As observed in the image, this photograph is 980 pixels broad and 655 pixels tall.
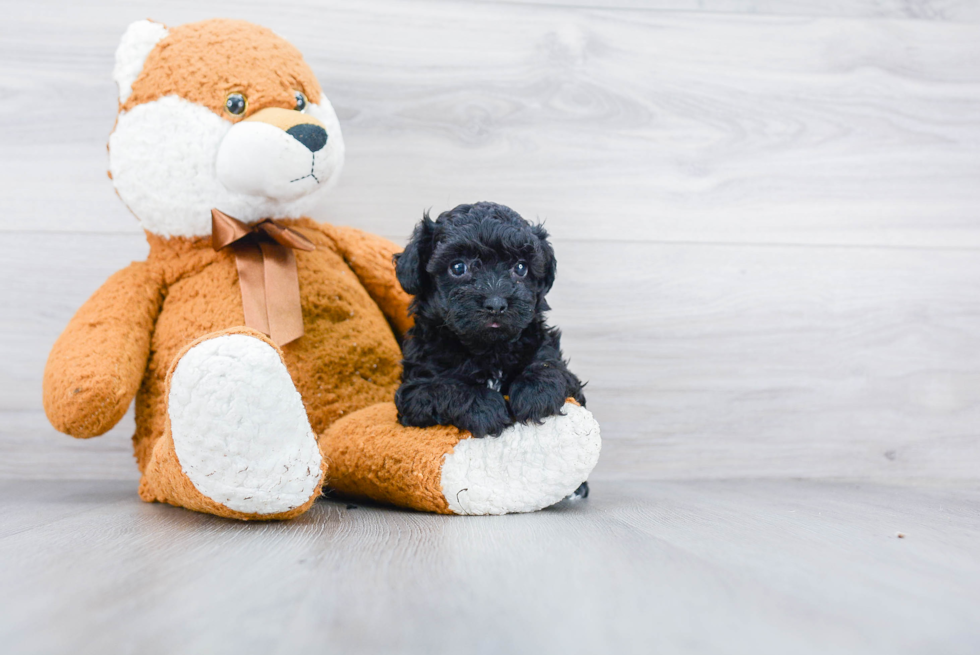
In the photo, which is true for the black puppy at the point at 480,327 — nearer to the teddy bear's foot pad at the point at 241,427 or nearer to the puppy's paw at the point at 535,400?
the puppy's paw at the point at 535,400

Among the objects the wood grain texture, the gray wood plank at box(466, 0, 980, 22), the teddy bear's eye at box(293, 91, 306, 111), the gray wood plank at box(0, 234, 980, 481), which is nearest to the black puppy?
the wood grain texture

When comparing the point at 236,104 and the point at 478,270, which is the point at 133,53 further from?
the point at 478,270

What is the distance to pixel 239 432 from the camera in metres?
0.65

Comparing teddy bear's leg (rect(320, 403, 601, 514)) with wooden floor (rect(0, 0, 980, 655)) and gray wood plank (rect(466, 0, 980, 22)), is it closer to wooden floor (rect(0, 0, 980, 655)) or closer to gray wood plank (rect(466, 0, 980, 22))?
wooden floor (rect(0, 0, 980, 655))

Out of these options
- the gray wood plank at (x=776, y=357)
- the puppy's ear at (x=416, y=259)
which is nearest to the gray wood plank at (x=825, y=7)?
the gray wood plank at (x=776, y=357)

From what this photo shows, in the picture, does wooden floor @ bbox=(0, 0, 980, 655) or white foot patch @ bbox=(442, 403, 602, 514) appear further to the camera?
wooden floor @ bbox=(0, 0, 980, 655)

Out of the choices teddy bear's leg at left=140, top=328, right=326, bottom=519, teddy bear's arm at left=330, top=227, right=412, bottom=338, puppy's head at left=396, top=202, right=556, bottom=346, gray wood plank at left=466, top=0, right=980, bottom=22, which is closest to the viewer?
teddy bear's leg at left=140, top=328, right=326, bottom=519

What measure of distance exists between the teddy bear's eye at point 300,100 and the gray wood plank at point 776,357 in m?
0.50

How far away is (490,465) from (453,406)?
76mm

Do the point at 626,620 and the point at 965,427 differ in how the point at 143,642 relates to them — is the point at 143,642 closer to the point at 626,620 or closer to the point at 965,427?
the point at 626,620

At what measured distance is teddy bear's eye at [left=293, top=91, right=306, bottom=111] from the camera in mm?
924

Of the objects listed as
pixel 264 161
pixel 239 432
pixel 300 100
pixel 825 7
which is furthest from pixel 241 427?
pixel 825 7

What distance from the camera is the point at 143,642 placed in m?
0.44

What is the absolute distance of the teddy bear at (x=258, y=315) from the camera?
0.73 m
